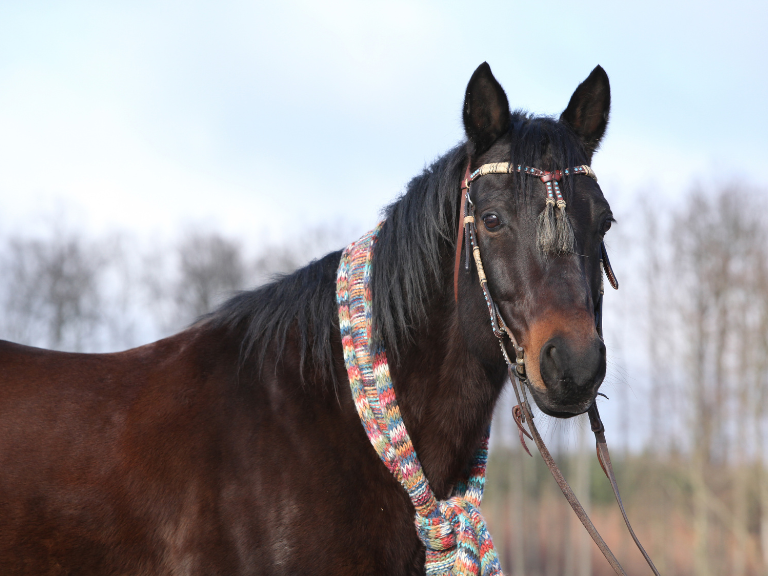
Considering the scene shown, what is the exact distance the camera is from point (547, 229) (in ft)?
8.27

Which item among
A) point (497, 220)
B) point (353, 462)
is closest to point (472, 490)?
point (353, 462)

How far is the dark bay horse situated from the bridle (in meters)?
0.04

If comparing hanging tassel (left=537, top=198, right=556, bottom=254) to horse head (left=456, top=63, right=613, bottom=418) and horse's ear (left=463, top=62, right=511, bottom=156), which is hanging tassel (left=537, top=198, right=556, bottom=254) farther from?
horse's ear (left=463, top=62, right=511, bottom=156)

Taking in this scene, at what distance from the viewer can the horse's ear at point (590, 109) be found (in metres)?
3.04

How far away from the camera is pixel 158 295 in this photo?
101 ft

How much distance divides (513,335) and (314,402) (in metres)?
0.97

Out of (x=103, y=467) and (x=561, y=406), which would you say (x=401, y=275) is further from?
(x=103, y=467)

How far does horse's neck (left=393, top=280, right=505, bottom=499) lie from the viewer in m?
2.82

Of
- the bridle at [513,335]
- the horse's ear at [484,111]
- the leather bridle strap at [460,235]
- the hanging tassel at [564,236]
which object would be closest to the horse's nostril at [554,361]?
the bridle at [513,335]

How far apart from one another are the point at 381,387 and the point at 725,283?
29.1m

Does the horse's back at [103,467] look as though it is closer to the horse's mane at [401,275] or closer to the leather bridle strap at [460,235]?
the horse's mane at [401,275]

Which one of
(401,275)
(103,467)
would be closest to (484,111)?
(401,275)

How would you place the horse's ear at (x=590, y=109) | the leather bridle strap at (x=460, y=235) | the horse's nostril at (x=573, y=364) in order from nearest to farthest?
the horse's nostril at (x=573, y=364), the leather bridle strap at (x=460, y=235), the horse's ear at (x=590, y=109)

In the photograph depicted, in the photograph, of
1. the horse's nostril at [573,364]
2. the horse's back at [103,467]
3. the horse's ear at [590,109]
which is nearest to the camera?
the horse's nostril at [573,364]
